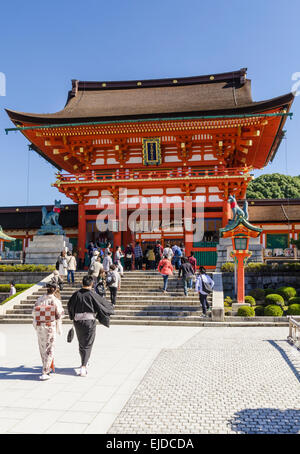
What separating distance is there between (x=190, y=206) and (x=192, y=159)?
3.20 meters

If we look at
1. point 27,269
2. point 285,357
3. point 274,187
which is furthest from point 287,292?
point 274,187

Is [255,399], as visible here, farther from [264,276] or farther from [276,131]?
[276,131]

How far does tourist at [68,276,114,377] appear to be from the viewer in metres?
6.86

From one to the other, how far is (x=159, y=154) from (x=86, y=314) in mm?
17995

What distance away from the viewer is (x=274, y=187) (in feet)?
160

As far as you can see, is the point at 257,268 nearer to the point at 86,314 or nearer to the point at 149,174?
the point at 149,174

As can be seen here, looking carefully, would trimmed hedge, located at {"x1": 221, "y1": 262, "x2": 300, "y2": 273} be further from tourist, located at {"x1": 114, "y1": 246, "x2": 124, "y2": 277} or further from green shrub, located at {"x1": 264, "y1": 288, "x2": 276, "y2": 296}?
tourist, located at {"x1": 114, "y1": 246, "x2": 124, "y2": 277}

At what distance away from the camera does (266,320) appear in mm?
12836

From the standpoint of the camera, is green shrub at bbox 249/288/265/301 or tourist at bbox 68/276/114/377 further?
green shrub at bbox 249/288/265/301

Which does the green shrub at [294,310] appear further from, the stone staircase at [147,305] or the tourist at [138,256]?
the tourist at [138,256]

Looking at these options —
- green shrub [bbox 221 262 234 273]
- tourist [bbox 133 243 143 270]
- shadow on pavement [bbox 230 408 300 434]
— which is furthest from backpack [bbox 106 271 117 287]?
shadow on pavement [bbox 230 408 300 434]

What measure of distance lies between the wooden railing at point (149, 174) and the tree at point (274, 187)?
26.5 metres

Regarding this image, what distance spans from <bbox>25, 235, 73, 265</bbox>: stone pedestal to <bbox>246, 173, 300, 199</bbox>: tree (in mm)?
32286

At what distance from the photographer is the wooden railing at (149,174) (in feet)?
74.2
